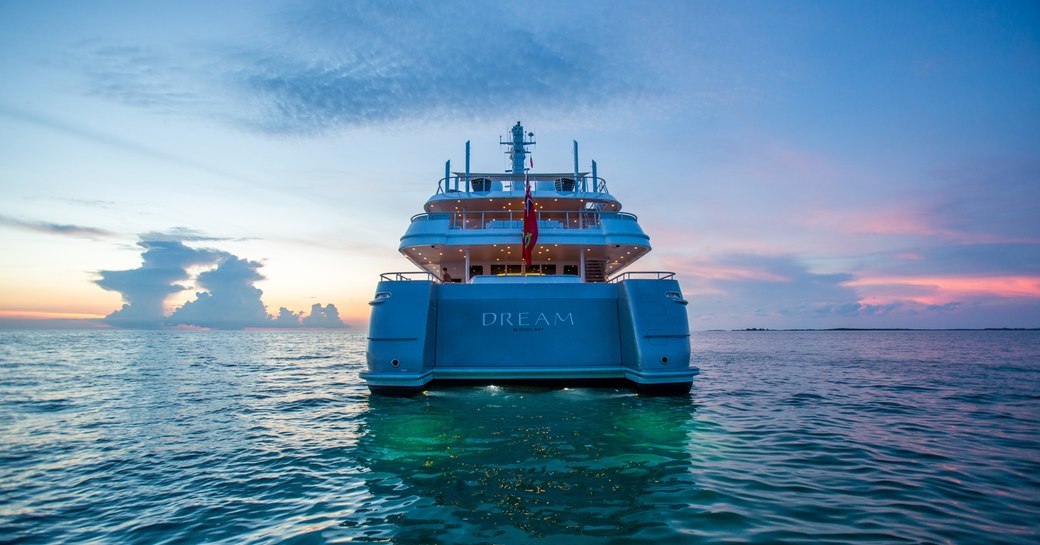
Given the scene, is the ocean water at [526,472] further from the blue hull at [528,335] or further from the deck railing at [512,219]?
the deck railing at [512,219]

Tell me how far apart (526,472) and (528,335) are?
6.90m

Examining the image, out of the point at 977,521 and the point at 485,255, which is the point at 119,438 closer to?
the point at 485,255

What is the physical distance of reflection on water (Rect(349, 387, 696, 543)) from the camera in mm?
4727

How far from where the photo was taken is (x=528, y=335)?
13.2 meters

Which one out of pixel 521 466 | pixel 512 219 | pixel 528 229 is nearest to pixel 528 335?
pixel 528 229

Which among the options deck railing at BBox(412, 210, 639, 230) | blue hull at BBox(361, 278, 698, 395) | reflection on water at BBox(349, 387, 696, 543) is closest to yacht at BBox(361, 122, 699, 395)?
blue hull at BBox(361, 278, 698, 395)

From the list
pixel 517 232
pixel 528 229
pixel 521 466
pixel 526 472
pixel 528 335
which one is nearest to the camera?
pixel 526 472

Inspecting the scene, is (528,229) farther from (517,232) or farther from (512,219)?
(512,219)

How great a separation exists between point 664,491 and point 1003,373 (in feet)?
100

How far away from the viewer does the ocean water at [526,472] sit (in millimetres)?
4695

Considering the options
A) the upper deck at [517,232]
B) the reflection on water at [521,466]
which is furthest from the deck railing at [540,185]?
the reflection on water at [521,466]

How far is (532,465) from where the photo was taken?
667 centimetres

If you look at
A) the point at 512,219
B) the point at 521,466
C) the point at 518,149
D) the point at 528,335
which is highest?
the point at 518,149

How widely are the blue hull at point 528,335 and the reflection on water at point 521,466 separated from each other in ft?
3.76
